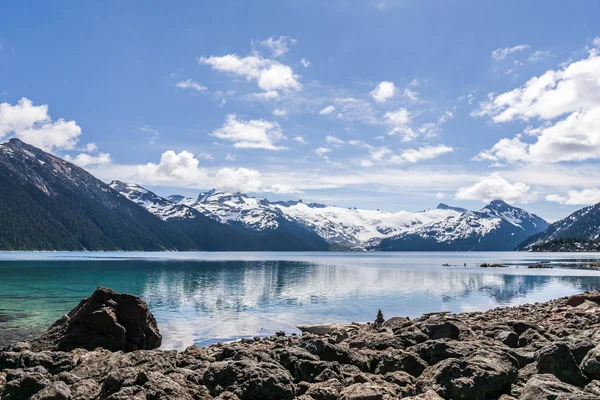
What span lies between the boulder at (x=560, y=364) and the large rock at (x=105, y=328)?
23133 millimetres

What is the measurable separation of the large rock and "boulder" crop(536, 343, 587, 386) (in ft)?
75.9

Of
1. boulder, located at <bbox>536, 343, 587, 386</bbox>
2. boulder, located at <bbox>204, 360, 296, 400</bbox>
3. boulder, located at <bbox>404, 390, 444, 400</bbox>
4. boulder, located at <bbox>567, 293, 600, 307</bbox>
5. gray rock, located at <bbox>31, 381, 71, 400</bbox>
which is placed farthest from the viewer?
boulder, located at <bbox>567, 293, 600, 307</bbox>

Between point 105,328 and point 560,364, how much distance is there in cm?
2458

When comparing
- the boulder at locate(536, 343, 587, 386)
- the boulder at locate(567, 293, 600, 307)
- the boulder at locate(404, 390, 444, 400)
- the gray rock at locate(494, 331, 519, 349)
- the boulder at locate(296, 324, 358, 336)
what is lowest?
the boulder at locate(296, 324, 358, 336)

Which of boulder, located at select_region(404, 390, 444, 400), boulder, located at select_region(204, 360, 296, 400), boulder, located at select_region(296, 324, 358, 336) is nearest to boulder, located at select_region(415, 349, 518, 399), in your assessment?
boulder, located at select_region(404, 390, 444, 400)

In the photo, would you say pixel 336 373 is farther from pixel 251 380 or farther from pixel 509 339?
pixel 509 339

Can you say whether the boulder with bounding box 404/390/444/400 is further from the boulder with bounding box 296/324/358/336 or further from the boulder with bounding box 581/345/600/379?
the boulder with bounding box 296/324/358/336

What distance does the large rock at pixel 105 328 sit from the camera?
2807 cm

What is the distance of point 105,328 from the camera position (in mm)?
29391

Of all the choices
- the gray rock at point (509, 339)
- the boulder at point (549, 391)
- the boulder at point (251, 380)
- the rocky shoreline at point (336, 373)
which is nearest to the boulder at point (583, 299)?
the rocky shoreline at point (336, 373)

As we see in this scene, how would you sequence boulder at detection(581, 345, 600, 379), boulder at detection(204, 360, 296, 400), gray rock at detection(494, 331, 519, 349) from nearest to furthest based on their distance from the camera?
boulder at detection(581, 345, 600, 379)
boulder at detection(204, 360, 296, 400)
gray rock at detection(494, 331, 519, 349)

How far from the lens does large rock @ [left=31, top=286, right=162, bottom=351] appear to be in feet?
92.1

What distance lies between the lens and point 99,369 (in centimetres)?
1894

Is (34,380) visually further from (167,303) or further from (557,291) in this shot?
(557,291)
